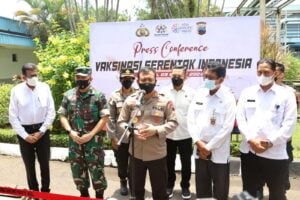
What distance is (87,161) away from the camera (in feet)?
14.2

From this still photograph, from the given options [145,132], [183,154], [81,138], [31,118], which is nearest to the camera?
[145,132]

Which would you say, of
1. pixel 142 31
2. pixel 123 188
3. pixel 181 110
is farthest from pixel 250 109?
pixel 142 31

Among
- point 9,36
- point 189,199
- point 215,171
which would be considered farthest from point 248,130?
point 9,36

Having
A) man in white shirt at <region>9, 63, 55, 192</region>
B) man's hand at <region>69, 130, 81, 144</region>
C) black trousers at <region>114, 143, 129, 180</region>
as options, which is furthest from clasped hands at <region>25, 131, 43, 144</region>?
black trousers at <region>114, 143, 129, 180</region>

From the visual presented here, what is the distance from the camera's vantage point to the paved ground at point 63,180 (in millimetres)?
5352

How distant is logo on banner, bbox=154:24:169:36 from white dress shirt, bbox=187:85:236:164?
106 inches

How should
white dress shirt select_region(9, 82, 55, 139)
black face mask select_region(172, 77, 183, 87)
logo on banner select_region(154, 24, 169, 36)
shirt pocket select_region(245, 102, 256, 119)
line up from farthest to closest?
logo on banner select_region(154, 24, 169, 36) < black face mask select_region(172, 77, 183, 87) < white dress shirt select_region(9, 82, 55, 139) < shirt pocket select_region(245, 102, 256, 119)

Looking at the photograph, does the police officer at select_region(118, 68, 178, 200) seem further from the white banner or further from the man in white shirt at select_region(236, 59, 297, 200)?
the white banner

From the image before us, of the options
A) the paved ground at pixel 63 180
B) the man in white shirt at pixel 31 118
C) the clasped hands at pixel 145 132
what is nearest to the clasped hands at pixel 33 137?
the man in white shirt at pixel 31 118

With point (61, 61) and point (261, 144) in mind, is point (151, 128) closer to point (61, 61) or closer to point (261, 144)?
point (261, 144)

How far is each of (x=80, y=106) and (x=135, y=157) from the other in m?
0.89

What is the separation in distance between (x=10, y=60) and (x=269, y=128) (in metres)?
20.8

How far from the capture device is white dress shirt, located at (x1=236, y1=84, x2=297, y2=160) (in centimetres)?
365

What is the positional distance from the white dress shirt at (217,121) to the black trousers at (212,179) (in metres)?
0.08
